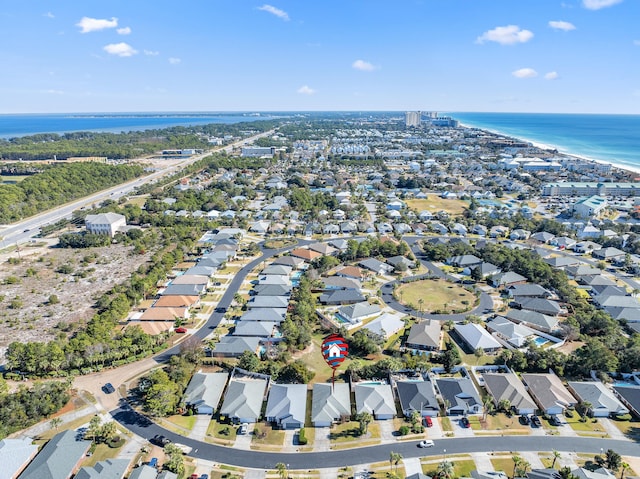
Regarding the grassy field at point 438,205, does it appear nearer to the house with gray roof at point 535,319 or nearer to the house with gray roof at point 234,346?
the house with gray roof at point 535,319

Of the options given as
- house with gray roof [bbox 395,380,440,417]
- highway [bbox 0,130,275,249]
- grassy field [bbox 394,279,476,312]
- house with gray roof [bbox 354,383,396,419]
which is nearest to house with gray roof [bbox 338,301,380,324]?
grassy field [bbox 394,279,476,312]

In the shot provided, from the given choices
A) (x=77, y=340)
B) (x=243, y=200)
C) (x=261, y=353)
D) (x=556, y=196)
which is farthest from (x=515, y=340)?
(x=556, y=196)

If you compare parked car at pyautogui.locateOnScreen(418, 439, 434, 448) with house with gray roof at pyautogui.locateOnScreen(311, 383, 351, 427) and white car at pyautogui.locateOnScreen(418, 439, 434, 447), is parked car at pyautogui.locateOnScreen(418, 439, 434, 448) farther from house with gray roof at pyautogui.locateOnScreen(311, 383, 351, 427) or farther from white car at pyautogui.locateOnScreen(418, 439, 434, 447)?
house with gray roof at pyautogui.locateOnScreen(311, 383, 351, 427)

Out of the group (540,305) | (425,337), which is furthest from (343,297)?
(540,305)

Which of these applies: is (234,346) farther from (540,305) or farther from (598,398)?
(540,305)

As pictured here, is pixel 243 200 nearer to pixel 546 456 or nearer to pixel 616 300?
pixel 616 300

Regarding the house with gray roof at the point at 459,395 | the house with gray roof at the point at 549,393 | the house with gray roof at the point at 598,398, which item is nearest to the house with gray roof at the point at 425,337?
the house with gray roof at the point at 459,395
